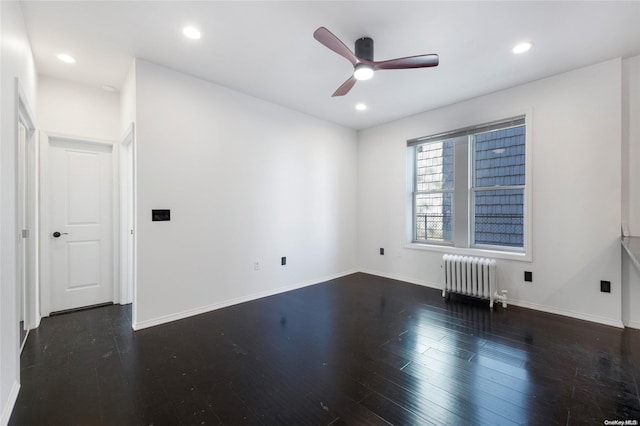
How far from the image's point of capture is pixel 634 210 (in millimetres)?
2893

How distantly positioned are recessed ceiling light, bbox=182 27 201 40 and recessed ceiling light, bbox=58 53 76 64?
143 cm

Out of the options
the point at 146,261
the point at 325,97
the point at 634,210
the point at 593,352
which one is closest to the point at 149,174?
the point at 146,261

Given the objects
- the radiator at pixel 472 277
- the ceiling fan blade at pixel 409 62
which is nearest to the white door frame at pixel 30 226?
the ceiling fan blade at pixel 409 62

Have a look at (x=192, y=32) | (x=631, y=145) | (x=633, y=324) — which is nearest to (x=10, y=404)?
(x=192, y=32)

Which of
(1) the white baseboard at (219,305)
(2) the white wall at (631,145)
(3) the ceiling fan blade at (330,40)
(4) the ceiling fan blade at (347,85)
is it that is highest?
(3) the ceiling fan blade at (330,40)

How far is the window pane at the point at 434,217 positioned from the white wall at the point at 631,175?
1.87m

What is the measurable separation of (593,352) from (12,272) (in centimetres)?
452

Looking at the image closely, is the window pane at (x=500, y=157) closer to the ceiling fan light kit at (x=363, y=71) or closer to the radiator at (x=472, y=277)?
the radiator at (x=472, y=277)

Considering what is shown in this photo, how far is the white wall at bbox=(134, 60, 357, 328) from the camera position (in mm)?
2982

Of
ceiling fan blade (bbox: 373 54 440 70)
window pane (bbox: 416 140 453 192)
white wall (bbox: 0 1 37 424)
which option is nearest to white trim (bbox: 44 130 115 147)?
white wall (bbox: 0 1 37 424)

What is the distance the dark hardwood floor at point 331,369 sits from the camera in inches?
66.7

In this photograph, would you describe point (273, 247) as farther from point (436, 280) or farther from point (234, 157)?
point (436, 280)

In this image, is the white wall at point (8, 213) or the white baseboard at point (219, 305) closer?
the white wall at point (8, 213)

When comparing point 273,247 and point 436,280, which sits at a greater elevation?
point 273,247
